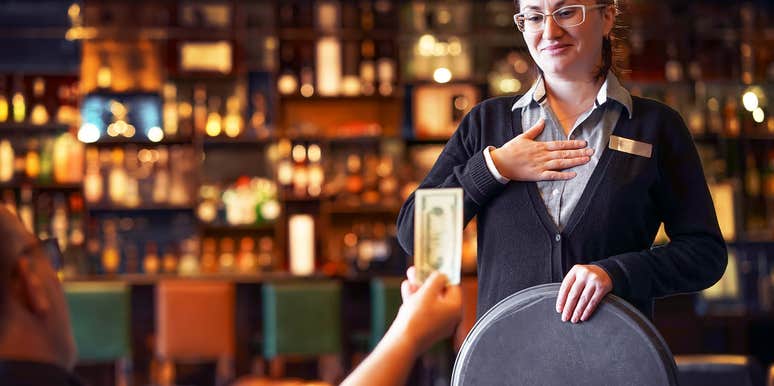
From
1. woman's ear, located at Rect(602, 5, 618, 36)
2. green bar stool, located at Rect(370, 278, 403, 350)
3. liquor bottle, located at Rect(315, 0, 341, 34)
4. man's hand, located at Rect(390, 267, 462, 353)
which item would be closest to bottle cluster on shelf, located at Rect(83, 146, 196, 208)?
liquor bottle, located at Rect(315, 0, 341, 34)

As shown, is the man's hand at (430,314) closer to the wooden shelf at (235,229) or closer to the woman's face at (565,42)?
the woman's face at (565,42)

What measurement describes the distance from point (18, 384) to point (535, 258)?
99 centimetres

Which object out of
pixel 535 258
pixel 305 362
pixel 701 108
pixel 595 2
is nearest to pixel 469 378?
pixel 535 258

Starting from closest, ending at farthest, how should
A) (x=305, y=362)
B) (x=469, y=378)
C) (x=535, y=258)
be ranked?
(x=469, y=378) → (x=535, y=258) → (x=305, y=362)

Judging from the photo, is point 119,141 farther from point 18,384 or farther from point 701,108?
point 18,384

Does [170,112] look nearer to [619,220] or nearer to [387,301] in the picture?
[387,301]

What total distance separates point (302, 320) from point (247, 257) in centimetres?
168

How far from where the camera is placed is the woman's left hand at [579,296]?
1462 millimetres

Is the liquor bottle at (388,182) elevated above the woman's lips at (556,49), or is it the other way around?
the woman's lips at (556,49)

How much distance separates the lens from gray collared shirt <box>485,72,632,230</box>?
5.57ft

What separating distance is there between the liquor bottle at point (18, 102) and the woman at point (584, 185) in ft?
19.8

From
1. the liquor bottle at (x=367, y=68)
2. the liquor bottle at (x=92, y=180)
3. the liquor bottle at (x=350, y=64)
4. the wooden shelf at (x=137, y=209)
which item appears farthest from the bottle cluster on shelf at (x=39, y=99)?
the liquor bottle at (x=367, y=68)

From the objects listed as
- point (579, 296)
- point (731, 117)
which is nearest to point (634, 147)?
point (579, 296)

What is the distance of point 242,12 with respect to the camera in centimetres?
751
